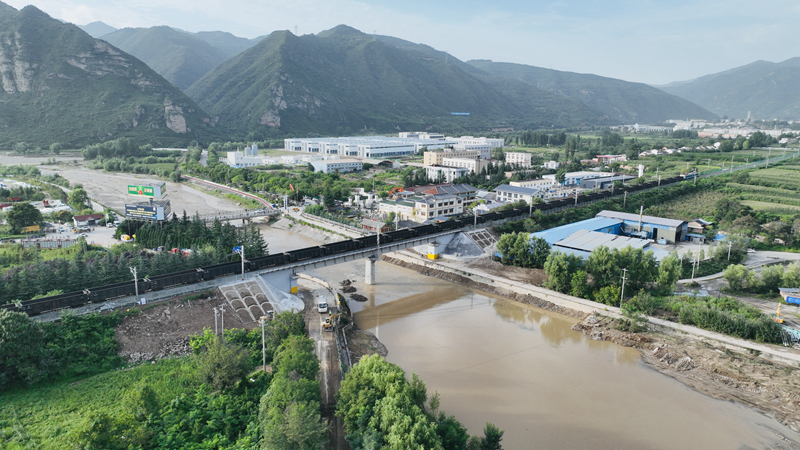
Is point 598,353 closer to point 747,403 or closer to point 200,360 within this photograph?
point 747,403

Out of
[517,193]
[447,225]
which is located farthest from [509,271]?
[517,193]

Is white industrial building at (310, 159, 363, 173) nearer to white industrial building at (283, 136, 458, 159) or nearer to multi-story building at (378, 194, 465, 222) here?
white industrial building at (283, 136, 458, 159)

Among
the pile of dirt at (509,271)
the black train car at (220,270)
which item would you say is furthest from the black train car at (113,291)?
the pile of dirt at (509,271)

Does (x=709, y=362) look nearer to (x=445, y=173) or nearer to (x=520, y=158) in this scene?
(x=445, y=173)

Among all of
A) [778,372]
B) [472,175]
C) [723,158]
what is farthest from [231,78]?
[778,372]

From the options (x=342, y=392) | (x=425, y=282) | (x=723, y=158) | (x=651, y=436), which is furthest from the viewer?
(x=723, y=158)

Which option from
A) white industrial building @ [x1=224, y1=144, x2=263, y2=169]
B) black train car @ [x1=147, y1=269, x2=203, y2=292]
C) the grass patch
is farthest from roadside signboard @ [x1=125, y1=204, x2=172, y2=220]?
white industrial building @ [x1=224, y1=144, x2=263, y2=169]

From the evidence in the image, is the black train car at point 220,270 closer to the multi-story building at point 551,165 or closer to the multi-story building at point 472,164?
the multi-story building at point 472,164
